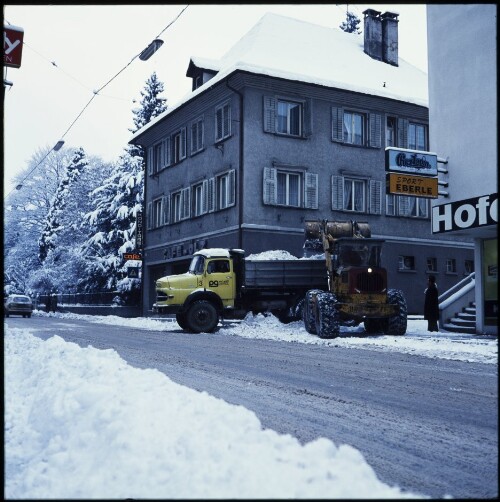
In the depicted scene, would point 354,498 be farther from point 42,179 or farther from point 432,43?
point 42,179

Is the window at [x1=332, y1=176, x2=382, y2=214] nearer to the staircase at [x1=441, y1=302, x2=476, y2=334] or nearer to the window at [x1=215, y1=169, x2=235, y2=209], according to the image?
the window at [x1=215, y1=169, x2=235, y2=209]

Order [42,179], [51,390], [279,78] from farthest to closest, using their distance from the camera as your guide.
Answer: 1. [42,179]
2. [279,78]
3. [51,390]

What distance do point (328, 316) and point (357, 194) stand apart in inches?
583

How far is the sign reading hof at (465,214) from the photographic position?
1850 centimetres

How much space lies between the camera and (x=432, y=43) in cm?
2112

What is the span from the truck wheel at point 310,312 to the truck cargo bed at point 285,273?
7.61 feet

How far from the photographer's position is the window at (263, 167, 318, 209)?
28.8 meters

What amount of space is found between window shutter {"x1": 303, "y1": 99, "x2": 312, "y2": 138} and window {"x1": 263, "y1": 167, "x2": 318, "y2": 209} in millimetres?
1834

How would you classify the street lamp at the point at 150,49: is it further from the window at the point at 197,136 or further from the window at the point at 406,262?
the window at the point at 406,262

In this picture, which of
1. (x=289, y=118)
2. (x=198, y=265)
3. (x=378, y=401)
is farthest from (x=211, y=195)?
(x=378, y=401)

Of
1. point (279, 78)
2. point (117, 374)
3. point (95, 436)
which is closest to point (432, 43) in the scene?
point (279, 78)

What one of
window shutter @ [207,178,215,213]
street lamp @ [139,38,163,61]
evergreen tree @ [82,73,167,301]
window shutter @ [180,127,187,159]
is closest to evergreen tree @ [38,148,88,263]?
evergreen tree @ [82,73,167,301]

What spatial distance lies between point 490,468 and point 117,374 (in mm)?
3573

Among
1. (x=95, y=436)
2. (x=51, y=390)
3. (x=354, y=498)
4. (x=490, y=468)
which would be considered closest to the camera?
(x=354, y=498)
